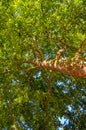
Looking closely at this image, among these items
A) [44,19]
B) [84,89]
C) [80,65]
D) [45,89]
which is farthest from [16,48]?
[84,89]

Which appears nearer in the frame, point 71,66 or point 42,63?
point 71,66

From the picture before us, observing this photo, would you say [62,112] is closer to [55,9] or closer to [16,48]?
[16,48]

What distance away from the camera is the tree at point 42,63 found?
8.93 m

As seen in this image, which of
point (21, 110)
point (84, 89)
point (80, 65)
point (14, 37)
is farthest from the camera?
point (84, 89)

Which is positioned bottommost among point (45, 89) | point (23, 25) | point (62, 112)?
point (62, 112)

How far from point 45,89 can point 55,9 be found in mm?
3803

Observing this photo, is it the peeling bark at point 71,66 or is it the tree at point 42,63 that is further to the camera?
the tree at point 42,63

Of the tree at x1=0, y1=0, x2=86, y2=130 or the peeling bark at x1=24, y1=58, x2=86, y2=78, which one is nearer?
the peeling bark at x1=24, y1=58, x2=86, y2=78

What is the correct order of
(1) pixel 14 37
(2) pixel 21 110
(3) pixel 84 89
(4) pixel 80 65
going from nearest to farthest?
1. (4) pixel 80 65
2. (1) pixel 14 37
3. (2) pixel 21 110
4. (3) pixel 84 89

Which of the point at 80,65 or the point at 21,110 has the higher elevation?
the point at 80,65

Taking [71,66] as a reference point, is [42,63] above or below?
below

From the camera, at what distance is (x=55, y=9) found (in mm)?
8875

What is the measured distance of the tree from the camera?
352 inches

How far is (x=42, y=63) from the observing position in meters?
10.4
